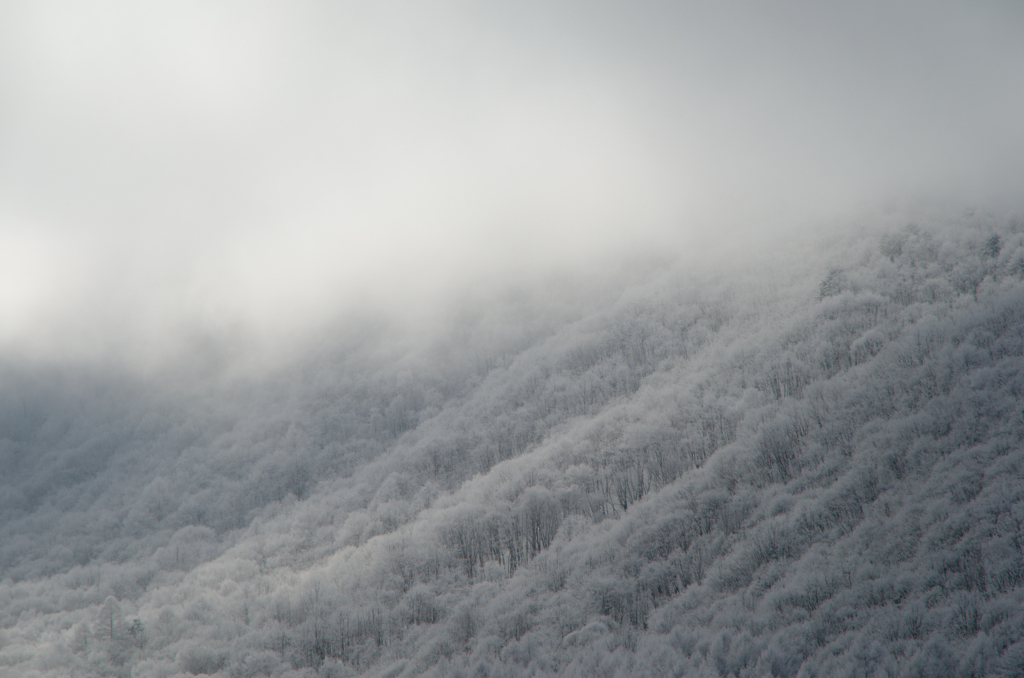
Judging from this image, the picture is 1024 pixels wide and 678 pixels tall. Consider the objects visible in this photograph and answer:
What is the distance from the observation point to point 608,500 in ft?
212

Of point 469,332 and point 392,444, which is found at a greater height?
point 469,332

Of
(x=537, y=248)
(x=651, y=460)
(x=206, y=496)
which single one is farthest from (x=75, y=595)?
(x=537, y=248)

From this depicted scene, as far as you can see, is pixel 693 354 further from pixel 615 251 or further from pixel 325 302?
pixel 325 302

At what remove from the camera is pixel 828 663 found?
94.5ft

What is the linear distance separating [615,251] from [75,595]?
133 m

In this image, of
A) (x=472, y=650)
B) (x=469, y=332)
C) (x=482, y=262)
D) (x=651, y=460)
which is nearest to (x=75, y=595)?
(x=472, y=650)

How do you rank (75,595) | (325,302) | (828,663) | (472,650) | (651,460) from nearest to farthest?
1. (828,663)
2. (472,650)
3. (651,460)
4. (75,595)
5. (325,302)

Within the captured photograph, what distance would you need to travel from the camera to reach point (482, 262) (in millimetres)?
181375

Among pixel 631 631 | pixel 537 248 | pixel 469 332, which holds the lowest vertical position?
pixel 631 631

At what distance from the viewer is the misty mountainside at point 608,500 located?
1388 inches

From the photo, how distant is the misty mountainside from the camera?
35.2 metres

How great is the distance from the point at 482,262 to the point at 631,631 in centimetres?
14901

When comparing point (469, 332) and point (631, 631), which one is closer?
point (631, 631)

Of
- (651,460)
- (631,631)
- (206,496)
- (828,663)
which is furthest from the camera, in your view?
(206,496)
